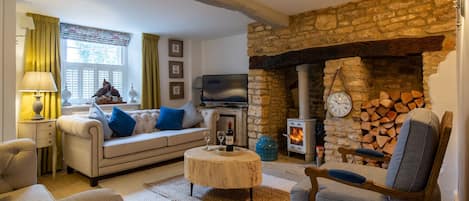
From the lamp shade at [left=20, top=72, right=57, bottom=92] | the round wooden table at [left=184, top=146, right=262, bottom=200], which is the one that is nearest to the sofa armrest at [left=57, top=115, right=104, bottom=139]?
the lamp shade at [left=20, top=72, right=57, bottom=92]

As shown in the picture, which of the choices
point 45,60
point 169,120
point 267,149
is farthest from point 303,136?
point 45,60

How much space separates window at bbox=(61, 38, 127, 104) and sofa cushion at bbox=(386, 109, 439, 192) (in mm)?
4564

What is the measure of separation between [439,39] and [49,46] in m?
4.75

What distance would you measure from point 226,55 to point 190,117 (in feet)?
5.50

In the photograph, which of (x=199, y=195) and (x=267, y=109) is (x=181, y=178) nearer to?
(x=199, y=195)

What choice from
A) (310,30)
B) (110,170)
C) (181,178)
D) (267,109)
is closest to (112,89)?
(110,170)

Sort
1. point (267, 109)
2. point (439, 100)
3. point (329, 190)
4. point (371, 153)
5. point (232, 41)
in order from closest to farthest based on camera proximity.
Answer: point (329, 190) → point (371, 153) → point (439, 100) → point (267, 109) → point (232, 41)

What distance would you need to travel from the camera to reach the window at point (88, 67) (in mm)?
4441

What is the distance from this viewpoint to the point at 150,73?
516 cm

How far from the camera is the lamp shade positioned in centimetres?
347

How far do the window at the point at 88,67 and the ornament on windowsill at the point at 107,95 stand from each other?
20 centimetres

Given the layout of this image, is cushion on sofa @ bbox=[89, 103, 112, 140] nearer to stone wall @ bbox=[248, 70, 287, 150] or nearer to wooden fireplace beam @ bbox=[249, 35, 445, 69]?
stone wall @ bbox=[248, 70, 287, 150]

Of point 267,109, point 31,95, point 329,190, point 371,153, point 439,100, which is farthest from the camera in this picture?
point 267,109

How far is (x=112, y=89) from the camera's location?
476 cm
